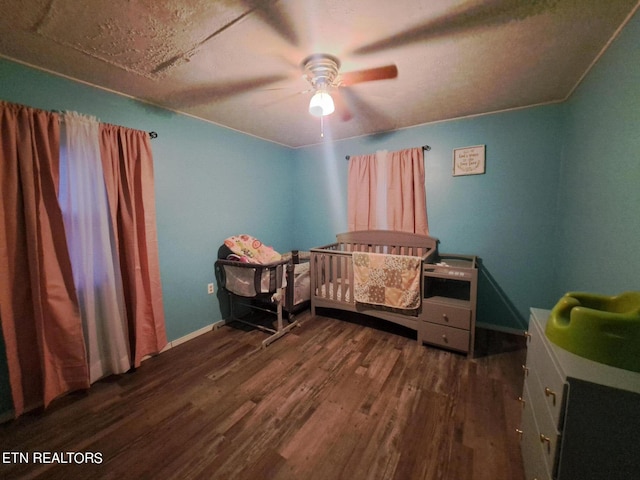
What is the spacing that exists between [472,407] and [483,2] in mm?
2180

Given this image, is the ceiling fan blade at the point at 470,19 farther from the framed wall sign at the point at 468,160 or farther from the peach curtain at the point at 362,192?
the peach curtain at the point at 362,192

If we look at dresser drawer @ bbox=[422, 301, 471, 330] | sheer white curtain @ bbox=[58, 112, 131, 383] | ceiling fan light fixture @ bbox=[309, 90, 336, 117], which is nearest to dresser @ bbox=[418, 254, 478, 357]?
dresser drawer @ bbox=[422, 301, 471, 330]

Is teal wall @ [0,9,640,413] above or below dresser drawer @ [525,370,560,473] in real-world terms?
above

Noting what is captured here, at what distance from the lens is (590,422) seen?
69 cm

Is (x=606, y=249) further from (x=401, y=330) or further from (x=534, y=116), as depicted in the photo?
(x=401, y=330)

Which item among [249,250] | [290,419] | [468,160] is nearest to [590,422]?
[290,419]

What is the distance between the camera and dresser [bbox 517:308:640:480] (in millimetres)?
657

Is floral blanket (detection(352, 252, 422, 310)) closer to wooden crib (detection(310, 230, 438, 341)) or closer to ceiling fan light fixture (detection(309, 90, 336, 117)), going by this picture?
wooden crib (detection(310, 230, 438, 341))

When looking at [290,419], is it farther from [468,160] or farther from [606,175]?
[468,160]

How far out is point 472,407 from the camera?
154 cm

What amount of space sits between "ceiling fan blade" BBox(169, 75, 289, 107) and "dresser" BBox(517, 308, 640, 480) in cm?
207

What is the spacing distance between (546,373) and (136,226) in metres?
2.63

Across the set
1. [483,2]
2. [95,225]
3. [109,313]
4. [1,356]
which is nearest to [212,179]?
[95,225]

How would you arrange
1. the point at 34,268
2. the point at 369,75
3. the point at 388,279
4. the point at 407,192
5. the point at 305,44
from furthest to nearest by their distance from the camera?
the point at 407,192 → the point at 388,279 → the point at 369,75 → the point at 34,268 → the point at 305,44
